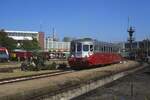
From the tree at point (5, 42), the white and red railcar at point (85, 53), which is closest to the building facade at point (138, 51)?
the tree at point (5, 42)

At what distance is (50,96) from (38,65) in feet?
79.7

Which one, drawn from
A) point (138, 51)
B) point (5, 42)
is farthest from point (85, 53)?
point (138, 51)

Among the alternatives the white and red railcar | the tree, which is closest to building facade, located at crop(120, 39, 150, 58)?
the tree

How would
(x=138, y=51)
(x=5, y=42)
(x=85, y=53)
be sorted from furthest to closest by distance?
(x=138, y=51), (x=5, y=42), (x=85, y=53)

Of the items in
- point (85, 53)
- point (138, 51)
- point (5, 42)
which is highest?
point (5, 42)

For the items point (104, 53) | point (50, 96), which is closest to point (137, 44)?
point (104, 53)

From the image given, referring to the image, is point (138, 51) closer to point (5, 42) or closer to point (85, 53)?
point (5, 42)

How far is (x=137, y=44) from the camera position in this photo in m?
186

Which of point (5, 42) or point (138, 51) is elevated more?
point (5, 42)

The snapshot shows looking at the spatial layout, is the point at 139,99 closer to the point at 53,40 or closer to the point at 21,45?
the point at 21,45

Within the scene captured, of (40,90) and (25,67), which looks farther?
(25,67)

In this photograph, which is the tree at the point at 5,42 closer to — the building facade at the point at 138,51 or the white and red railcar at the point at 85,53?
the building facade at the point at 138,51

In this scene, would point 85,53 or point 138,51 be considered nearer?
point 85,53

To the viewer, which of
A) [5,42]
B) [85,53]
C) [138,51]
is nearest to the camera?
[85,53]
